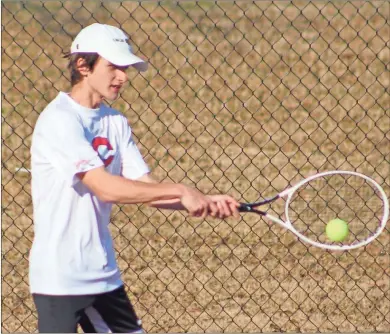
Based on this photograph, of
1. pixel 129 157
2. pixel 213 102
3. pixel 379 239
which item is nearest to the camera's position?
pixel 129 157

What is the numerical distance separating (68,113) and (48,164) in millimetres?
200

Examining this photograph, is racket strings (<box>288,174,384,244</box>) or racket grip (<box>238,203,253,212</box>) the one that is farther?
racket strings (<box>288,174,384,244</box>)

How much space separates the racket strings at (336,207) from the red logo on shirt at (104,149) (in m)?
2.91

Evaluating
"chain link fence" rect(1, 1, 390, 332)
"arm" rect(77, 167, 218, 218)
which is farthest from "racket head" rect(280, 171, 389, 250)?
"arm" rect(77, 167, 218, 218)

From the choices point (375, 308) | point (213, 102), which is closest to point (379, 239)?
point (375, 308)

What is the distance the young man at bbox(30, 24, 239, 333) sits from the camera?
13.5 ft

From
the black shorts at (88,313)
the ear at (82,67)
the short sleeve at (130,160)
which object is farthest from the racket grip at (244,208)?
the ear at (82,67)

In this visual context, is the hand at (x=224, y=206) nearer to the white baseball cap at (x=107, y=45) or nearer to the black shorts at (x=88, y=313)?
the black shorts at (x=88, y=313)

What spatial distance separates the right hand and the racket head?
114 inches

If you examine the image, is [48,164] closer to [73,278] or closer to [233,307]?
[73,278]

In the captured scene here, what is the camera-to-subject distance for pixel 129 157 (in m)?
4.48

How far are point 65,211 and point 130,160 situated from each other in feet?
→ 1.49

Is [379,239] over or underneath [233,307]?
over

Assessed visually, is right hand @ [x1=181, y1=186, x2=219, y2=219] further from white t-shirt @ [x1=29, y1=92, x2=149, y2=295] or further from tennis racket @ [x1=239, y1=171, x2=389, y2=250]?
tennis racket @ [x1=239, y1=171, x2=389, y2=250]
